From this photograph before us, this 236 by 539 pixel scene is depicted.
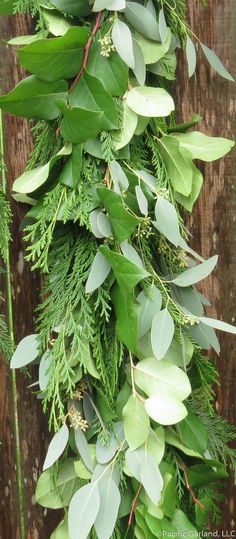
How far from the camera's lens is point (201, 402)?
0.94 meters

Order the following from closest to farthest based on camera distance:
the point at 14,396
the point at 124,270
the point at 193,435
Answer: the point at 124,270, the point at 193,435, the point at 14,396

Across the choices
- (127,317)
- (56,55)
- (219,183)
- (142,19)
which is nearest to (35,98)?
(56,55)

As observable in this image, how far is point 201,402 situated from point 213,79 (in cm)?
48

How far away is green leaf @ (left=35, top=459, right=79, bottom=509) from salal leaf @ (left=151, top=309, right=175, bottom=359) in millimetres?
230

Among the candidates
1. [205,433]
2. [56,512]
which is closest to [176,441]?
[205,433]

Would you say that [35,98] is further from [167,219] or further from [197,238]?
[197,238]

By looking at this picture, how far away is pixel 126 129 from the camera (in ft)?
2.56

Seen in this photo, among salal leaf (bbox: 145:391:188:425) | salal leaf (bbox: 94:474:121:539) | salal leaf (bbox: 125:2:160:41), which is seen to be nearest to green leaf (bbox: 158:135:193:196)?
salal leaf (bbox: 125:2:160:41)

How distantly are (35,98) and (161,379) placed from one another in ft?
1.16

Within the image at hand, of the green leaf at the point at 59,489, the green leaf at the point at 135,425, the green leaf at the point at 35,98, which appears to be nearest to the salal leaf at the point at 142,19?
the green leaf at the point at 35,98

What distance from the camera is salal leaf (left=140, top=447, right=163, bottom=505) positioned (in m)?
0.74

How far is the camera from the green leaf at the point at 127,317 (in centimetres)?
74

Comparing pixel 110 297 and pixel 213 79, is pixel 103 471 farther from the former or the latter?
pixel 213 79

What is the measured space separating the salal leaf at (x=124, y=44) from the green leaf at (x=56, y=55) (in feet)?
0.11
